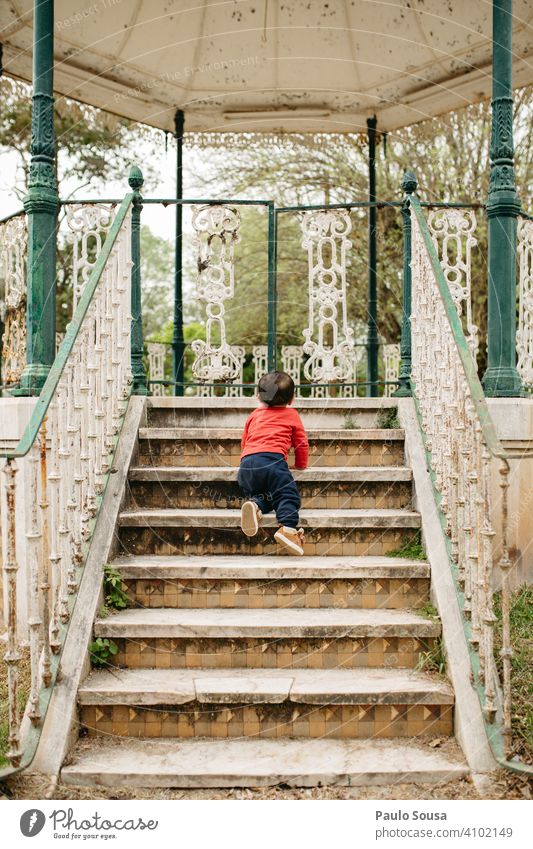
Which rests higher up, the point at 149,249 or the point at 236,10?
the point at 149,249

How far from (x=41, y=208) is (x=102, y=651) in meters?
2.89

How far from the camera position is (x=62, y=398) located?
3535 mm

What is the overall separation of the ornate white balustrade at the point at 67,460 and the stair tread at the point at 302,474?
28cm

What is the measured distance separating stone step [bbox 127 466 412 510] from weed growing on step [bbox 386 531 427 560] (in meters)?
0.35

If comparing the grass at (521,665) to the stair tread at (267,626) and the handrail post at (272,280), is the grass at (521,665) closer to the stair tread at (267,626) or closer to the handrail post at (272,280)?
the stair tread at (267,626)

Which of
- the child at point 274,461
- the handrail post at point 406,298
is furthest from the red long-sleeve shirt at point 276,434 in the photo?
the handrail post at point 406,298

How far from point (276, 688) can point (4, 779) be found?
3.76ft

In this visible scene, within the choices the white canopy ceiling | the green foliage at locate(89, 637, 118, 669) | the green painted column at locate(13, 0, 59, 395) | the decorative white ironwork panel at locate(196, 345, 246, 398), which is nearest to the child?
the green foliage at locate(89, 637, 118, 669)

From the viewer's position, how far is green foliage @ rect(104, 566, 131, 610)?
371 centimetres

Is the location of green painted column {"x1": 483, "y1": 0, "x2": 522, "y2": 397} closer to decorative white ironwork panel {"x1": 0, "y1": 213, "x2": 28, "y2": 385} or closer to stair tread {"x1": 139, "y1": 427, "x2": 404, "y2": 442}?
stair tread {"x1": 139, "y1": 427, "x2": 404, "y2": 442}

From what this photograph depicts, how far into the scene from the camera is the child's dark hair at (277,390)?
14.4 ft

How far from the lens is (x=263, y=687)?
324 centimetres
